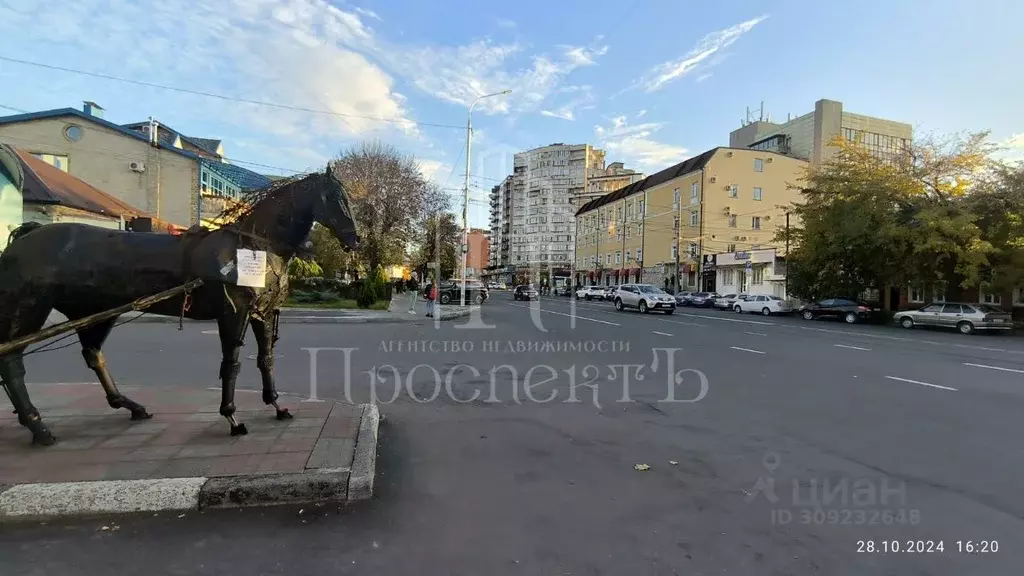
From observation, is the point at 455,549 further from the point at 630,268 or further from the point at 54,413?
the point at 630,268

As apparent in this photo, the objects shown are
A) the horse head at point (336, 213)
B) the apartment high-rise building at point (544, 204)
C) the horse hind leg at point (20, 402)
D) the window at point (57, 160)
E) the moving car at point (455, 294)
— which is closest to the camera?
the horse hind leg at point (20, 402)

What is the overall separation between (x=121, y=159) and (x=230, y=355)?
33.0m

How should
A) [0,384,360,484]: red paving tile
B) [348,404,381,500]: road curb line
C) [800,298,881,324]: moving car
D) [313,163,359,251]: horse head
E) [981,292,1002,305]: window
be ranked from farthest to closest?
[800,298,881,324]: moving car, [981,292,1002,305]: window, [313,163,359,251]: horse head, [0,384,360,484]: red paving tile, [348,404,381,500]: road curb line

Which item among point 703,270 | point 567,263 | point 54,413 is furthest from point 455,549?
point 567,263

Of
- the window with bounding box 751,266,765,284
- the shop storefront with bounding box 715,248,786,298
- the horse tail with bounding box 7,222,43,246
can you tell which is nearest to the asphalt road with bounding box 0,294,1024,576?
the horse tail with bounding box 7,222,43,246

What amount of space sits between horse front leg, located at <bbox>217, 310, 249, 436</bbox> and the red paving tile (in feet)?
0.63

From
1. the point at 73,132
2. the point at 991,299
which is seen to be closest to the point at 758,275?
the point at 991,299

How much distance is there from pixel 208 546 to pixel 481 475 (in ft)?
6.35

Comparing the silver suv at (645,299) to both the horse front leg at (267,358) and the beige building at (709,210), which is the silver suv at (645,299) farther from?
the horse front leg at (267,358)

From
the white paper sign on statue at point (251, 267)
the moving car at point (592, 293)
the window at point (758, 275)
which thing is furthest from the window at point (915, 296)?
the white paper sign on statue at point (251, 267)

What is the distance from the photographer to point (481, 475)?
420 cm

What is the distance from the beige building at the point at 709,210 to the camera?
53656 millimetres

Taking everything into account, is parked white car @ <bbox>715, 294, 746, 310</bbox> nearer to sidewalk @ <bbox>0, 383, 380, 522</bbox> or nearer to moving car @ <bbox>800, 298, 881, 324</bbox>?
moving car @ <bbox>800, 298, 881, 324</bbox>

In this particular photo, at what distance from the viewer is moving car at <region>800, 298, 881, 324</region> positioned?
29.4 metres
